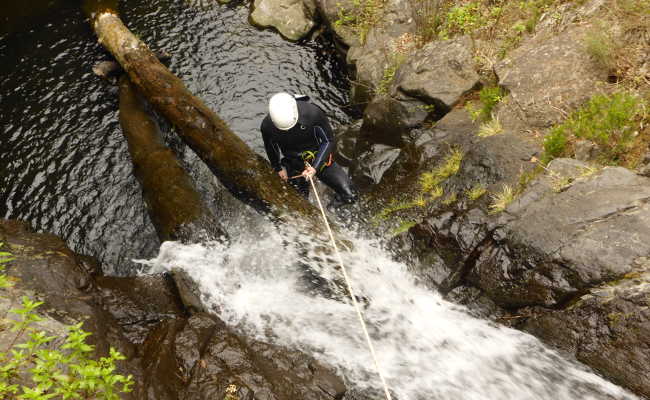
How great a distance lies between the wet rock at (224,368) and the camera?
13.9ft

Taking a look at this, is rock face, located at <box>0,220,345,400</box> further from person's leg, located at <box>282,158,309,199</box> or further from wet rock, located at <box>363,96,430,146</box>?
wet rock, located at <box>363,96,430,146</box>

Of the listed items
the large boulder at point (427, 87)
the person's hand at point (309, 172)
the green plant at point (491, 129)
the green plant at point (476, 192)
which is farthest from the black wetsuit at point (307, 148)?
the green plant at point (491, 129)

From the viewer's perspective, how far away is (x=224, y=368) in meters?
4.46

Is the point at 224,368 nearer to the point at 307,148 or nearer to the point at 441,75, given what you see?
the point at 307,148

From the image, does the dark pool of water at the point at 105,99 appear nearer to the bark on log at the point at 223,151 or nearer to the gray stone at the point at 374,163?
the bark on log at the point at 223,151

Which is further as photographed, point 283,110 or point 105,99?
point 105,99

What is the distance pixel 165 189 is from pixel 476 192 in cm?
522

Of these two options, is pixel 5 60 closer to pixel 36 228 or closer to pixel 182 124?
pixel 36 228

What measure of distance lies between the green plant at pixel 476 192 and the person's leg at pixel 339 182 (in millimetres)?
2311

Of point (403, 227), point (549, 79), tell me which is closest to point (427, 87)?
point (549, 79)

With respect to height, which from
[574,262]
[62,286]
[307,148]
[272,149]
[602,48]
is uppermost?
[602,48]

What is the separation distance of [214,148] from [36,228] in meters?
4.10

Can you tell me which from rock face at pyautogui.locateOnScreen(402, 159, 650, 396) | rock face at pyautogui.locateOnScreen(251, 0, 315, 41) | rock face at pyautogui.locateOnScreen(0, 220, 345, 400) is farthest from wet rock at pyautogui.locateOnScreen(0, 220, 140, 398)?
rock face at pyautogui.locateOnScreen(251, 0, 315, 41)

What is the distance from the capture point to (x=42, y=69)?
1120 centimetres
